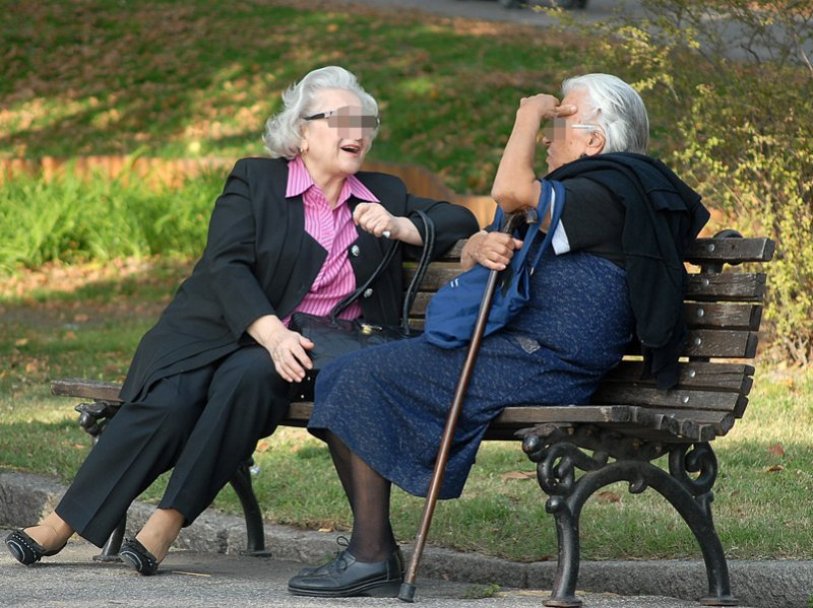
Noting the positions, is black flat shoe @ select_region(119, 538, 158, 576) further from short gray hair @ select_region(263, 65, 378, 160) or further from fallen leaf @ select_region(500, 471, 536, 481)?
fallen leaf @ select_region(500, 471, 536, 481)

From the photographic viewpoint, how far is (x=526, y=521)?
5340 millimetres

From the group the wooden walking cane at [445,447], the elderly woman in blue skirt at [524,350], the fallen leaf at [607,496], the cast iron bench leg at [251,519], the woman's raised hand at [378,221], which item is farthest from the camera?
the fallen leaf at [607,496]

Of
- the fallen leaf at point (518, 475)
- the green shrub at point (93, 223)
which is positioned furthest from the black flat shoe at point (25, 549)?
the green shrub at point (93, 223)

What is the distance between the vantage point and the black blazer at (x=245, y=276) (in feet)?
15.9

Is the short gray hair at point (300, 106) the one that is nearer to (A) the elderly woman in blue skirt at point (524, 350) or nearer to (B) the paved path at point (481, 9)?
(A) the elderly woman in blue skirt at point (524, 350)

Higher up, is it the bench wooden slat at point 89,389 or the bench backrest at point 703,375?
the bench backrest at point 703,375

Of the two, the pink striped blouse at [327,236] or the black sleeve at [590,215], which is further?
the pink striped blouse at [327,236]

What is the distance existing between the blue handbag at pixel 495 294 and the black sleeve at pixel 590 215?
0.03 metres

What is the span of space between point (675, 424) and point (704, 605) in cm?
59

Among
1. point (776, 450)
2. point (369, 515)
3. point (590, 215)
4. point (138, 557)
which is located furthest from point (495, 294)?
point (776, 450)

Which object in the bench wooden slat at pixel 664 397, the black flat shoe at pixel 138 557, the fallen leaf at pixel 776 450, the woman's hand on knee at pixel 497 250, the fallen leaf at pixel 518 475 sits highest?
the woman's hand on knee at pixel 497 250

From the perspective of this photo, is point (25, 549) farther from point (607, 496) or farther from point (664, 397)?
point (607, 496)

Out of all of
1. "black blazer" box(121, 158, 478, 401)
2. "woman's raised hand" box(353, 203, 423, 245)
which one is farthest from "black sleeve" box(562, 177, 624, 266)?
"black blazer" box(121, 158, 478, 401)

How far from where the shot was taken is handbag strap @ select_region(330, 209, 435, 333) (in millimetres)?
5059
